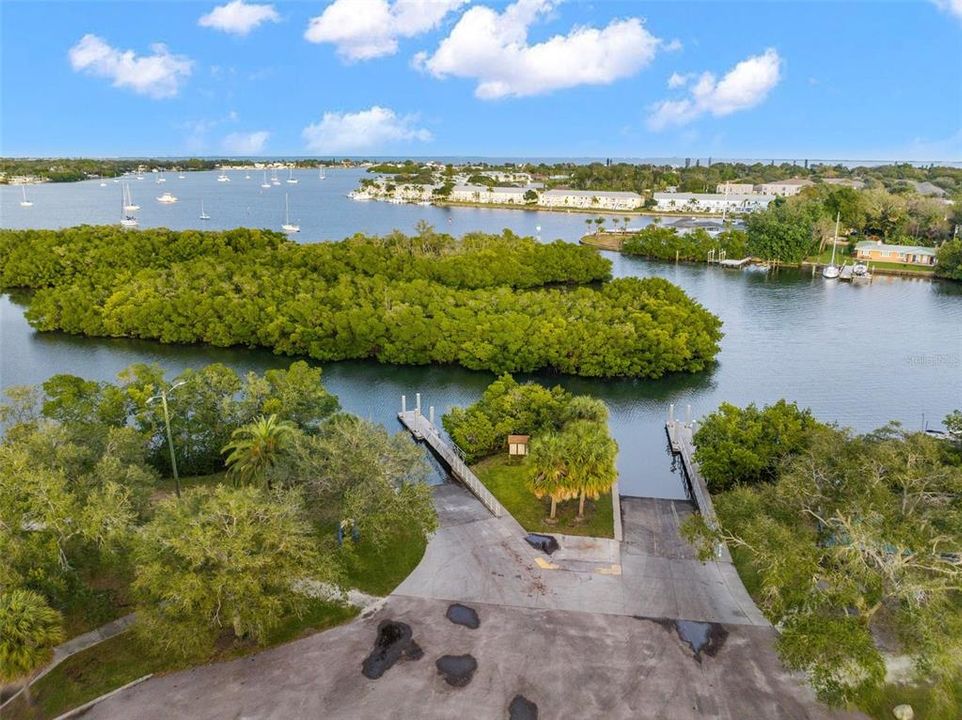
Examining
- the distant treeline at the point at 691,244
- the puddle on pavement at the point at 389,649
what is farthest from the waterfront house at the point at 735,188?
the puddle on pavement at the point at 389,649

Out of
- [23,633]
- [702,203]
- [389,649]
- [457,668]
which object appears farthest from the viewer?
[702,203]

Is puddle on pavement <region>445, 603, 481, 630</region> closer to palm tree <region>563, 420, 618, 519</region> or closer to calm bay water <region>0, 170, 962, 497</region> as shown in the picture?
palm tree <region>563, 420, 618, 519</region>

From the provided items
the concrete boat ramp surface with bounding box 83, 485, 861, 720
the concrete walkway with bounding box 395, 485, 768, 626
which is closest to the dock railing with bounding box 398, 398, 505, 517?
the concrete walkway with bounding box 395, 485, 768, 626

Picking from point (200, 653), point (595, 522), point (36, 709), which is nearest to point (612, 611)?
point (595, 522)

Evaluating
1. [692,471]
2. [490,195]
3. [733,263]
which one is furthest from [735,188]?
[692,471]

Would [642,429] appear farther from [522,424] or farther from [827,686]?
[827,686]

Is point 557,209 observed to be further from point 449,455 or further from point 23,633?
point 23,633
